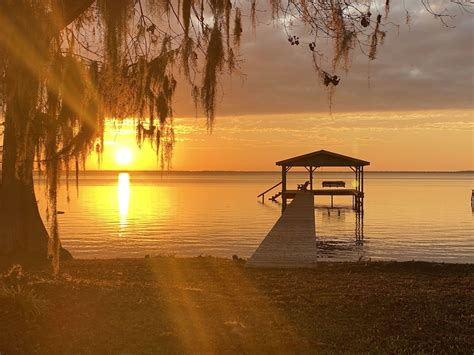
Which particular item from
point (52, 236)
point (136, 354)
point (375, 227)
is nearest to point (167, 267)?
point (52, 236)

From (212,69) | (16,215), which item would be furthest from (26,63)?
(16,215)

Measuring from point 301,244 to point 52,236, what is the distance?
9.67 meters

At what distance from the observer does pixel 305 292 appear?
8492 mm

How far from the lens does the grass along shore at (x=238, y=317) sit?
527 centimetres

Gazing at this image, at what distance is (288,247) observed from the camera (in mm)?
14156

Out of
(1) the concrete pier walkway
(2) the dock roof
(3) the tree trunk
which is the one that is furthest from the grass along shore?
(2) the dock roof

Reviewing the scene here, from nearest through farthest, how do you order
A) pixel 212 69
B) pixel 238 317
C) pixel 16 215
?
pixel 238 317, pixel 212 69, pixel 16 215

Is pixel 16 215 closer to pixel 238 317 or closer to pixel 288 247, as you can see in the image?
pixel 288 247

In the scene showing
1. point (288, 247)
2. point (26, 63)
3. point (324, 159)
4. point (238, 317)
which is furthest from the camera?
point (324, 159)

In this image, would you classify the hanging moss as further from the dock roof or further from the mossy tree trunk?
the dock roof

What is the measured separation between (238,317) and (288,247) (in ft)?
25.7

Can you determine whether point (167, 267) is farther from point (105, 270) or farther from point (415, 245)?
point (415, 245)

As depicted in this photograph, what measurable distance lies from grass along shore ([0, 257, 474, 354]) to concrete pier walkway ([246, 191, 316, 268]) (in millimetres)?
2323

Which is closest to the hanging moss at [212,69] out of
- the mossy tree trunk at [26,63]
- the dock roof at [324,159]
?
the mossy tree trunk at [26,63]
